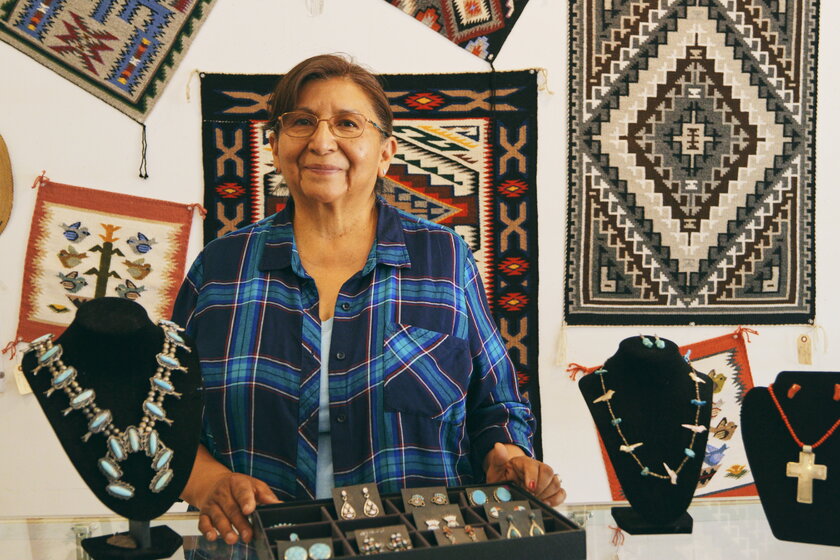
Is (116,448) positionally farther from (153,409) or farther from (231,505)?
(231,505)

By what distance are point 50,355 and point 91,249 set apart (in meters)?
1.49

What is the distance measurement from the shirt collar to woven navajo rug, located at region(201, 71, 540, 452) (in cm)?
97

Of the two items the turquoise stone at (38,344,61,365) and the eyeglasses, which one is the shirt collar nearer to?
the eyeglasses

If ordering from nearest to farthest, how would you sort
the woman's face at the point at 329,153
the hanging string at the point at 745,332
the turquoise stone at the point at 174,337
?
the turquoise stone at the point at 174,337
the woman's face at the point at 329,153
the hanging string at the point at 745,332

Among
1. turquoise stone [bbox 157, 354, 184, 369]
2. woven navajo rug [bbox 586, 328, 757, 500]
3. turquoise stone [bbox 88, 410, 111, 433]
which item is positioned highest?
turquoise stone [bbox 157, 354, 184, 369]

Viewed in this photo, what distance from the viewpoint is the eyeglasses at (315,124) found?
1573 millimetres

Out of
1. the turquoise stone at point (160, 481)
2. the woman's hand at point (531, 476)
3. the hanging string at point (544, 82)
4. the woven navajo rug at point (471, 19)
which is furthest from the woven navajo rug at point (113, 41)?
the woman's hand at point (531, 476)

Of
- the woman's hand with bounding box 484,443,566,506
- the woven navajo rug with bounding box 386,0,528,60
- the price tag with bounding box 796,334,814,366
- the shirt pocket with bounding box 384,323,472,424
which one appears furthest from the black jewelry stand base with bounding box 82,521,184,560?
the price tag with bounding box 796,334,814,366

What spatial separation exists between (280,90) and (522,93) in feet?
3.95

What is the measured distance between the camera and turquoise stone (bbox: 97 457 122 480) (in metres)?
1.20

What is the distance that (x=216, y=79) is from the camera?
2562 millimetres

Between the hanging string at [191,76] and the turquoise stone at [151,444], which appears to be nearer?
the turquoise stone at [151,444]

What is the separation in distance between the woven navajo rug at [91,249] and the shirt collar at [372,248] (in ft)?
3.50

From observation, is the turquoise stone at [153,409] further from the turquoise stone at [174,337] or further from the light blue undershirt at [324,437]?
the light blue undershirt at [324,437]
